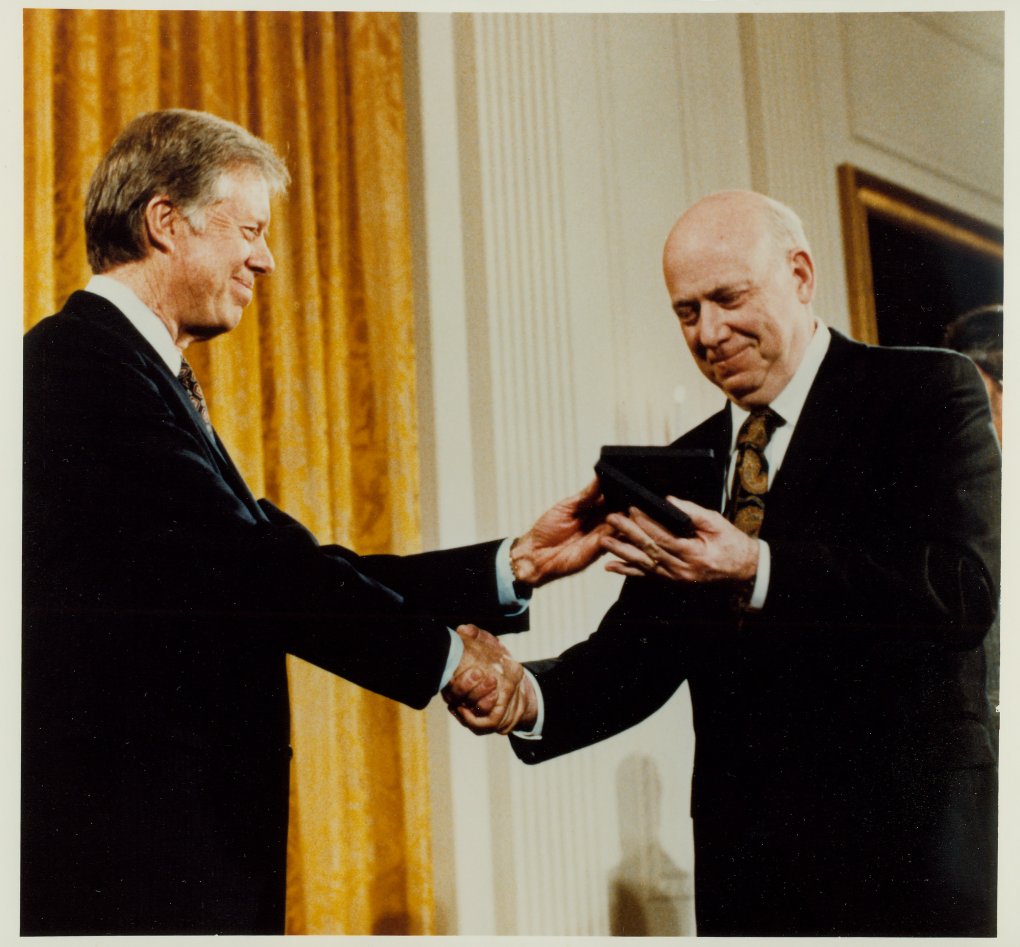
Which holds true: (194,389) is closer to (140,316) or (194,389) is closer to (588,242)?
(140,316)

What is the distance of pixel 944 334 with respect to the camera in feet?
12.6

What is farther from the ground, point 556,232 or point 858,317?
point 556,232

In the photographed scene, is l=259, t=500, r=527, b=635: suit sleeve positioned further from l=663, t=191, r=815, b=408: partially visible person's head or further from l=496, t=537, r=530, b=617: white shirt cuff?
l=663, t=191, r=815, b=408: partially visible person's head

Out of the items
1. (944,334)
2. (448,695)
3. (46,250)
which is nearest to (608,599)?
(448,695)

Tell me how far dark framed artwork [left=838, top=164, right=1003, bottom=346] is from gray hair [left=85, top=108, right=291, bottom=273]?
5.73 ft

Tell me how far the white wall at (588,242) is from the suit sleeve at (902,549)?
40 cm

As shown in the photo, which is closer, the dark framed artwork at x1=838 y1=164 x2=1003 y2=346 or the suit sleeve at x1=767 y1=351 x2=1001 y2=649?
the suit sleeve at x1=767 y1=351 x2=1001 y2=649

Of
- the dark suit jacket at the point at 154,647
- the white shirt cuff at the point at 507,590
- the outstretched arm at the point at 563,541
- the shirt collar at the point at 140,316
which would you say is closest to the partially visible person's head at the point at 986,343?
the outstretched arm at the point at 563,541

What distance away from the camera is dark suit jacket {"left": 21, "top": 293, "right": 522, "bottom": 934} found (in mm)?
3365

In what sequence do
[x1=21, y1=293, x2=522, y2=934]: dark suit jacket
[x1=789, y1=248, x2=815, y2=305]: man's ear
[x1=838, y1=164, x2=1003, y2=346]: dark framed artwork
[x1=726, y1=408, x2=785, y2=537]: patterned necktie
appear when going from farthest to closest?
[x1=838, y1=164, x2=1003, y2=346]: dark framed artwork, [x1=789, y1=248, x2=815, y2=305]: man's ear, [x1=726, y1=408, x2=785, y2=537]: patterned necktie, [x1=21, y1=293, x2=522, y2=934]: dark suit jacket

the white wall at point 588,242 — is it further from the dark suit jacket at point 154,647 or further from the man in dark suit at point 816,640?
the dark suit jacket at point 154,647

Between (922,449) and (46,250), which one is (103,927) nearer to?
(46,250)

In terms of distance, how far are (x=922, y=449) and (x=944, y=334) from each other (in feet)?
1.41

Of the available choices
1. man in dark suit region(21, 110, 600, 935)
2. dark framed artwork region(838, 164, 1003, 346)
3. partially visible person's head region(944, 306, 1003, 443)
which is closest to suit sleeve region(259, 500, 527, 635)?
man in dark suit region(21, 110, 600, 935)
